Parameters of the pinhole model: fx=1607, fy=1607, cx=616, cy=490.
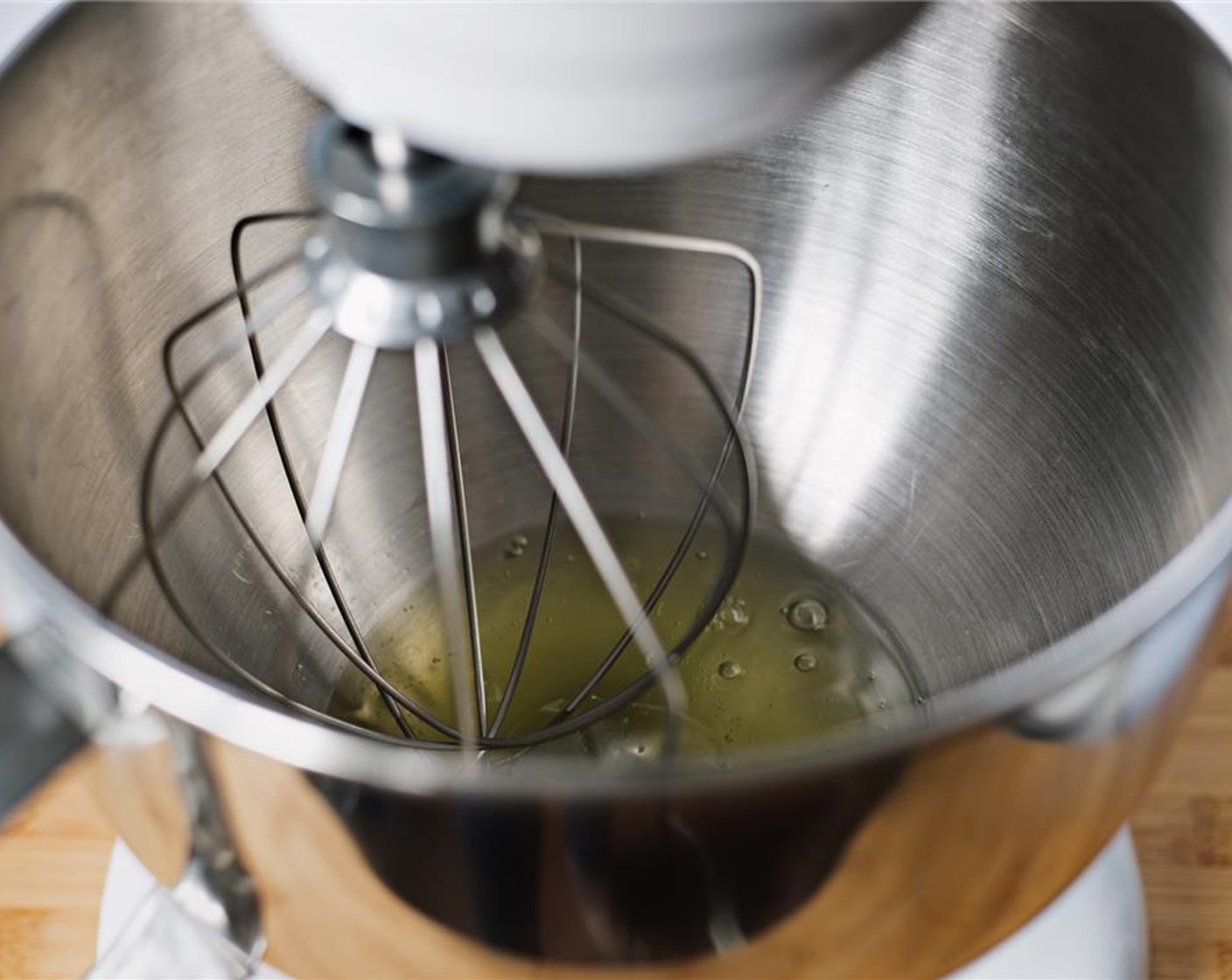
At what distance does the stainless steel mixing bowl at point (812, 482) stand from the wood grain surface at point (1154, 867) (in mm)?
80

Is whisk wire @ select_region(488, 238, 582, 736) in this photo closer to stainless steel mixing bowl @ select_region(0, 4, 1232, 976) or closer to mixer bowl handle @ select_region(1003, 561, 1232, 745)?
stainless steel mixing bowl @ select_region(0, 4, 1232, 976)

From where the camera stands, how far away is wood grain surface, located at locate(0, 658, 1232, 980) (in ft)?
1.62

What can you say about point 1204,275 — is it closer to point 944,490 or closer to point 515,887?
point 944,490

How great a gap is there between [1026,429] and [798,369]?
0.30 ft

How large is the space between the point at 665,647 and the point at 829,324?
130mm

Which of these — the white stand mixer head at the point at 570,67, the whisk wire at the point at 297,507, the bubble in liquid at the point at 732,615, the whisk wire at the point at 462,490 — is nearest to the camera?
the white stand mixer head at the point at 570,67

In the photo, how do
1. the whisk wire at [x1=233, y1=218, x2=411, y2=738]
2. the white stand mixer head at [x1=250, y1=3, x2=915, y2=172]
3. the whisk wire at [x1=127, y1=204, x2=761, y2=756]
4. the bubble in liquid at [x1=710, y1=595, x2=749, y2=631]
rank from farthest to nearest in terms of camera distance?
the bubble in liquid at [x1=710, y1=595, x2=749, y2=631], the whisk wire at [x1=233, y1=218, x2=411, y2=738], the whisk wire at [x1=127, y1=204, x2=761, y2=756], the white stand mixer head at [x1=250, y1=3, x2=915, y2=172]

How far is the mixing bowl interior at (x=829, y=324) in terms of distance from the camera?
443mm

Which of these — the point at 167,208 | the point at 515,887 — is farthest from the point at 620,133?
the point at 167,208

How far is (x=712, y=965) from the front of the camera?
345 mm

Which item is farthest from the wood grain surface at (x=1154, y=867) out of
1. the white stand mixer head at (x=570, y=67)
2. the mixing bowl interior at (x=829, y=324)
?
the white stand mixer head at (x=570, y=67)

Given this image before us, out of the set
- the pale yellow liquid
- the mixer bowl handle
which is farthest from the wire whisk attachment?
the mixer bowl handle

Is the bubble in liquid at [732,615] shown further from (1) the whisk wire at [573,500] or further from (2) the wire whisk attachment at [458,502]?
(1) the whisk wire at [573,500]

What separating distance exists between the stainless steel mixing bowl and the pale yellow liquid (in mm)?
14
